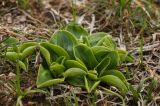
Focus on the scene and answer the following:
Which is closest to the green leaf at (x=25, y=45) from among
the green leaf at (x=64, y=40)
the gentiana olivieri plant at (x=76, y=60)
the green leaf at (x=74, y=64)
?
the gentiana olivieri plant at (x=76, y=60)

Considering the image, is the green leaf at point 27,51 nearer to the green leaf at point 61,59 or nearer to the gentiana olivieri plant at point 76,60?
the gentiana olivieri plant at point 76,60

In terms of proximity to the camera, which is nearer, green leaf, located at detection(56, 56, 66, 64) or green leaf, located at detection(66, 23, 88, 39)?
green leaf, located at detection(56, 56, 66, 64)

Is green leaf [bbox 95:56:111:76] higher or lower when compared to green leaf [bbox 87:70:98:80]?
higher

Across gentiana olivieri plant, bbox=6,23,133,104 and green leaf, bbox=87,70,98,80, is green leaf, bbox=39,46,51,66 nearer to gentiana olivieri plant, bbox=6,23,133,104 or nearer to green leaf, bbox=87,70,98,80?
gentiana olivieri plant, bbox=6,23,133,104

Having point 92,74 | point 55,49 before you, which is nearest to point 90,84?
point 92,74

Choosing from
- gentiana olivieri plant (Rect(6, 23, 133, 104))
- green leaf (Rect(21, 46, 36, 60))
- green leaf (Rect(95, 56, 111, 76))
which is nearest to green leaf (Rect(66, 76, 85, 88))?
gentiana olivieri plant (Rect(6, 23, 133, 104))

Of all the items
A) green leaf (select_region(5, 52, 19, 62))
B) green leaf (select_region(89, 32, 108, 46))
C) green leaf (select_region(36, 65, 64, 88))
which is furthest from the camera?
green leaf (select_region(89, 32, 108, 46))

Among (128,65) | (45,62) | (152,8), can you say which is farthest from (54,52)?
(152,8)
